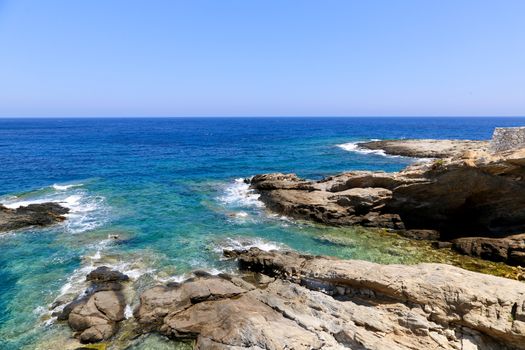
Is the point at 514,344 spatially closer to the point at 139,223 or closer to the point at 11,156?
the point at 139,223

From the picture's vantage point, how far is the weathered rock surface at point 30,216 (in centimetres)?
3241

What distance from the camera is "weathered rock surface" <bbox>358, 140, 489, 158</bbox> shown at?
222 feet

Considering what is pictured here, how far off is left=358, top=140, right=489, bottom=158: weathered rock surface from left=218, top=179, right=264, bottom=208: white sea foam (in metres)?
42.4

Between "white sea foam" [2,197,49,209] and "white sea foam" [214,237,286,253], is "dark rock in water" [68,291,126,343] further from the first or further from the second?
"white sea foam" [2,197,49,209]

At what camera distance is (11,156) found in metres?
72.6

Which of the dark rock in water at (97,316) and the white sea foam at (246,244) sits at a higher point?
the dark rock in water at (97,316)

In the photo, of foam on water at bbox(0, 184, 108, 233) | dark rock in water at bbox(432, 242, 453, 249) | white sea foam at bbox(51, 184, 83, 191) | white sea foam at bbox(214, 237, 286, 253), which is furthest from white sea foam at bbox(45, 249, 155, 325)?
white sea foam at bbox(51, 184, 83, 191)

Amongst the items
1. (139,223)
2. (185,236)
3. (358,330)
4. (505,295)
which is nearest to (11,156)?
(139,223)

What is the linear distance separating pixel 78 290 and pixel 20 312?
3044 mm

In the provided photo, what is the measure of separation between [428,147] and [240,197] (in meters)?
52.4

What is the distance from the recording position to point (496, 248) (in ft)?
80.7

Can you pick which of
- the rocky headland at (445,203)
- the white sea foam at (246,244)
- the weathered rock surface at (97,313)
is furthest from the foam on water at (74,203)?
the rocky headland at (445,203)

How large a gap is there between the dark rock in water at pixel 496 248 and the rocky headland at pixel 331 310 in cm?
1021

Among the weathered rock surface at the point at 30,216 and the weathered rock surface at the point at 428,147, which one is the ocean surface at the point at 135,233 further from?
the weathered rock surface at the point at 428,147
